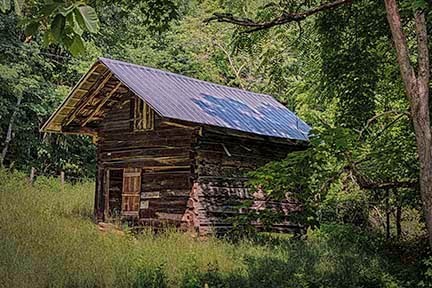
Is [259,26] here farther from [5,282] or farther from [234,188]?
[234,188]

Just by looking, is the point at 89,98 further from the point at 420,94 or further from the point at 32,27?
the point at 32,27

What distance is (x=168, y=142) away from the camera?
Answer: 47.7ft

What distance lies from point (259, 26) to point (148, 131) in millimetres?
8002

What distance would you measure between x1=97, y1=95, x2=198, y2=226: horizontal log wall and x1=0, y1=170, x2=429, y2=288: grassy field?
3.96 feet

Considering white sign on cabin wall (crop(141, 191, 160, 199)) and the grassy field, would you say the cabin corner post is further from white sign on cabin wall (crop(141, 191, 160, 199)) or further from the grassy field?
white sign on cabin wall (crop(141, 191, 160, 199))

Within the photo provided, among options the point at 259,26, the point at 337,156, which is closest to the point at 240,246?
the point at 337,156

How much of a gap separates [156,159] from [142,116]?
4.54 feet

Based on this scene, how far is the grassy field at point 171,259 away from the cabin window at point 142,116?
3.01 meters

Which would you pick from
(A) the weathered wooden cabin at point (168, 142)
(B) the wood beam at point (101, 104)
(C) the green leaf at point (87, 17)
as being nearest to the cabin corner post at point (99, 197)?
(A) the weathered wooden cabin at point (168, 142)

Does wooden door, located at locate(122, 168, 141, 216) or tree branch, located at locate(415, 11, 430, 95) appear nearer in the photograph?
tree branch, located at locate(415, 11, 430, 95)

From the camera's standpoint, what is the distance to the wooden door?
49.7 ft

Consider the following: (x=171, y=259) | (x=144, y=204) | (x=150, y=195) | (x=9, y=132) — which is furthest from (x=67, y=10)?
(x=9, y=132)

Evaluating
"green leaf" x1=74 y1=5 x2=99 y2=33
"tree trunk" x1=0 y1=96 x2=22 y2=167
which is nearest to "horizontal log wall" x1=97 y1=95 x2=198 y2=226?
"tree trunk" x1=0 y1=96 x2=22 y2=167

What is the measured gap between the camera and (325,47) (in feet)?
35.7
